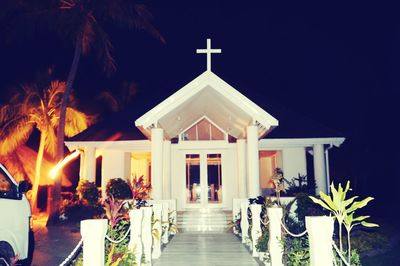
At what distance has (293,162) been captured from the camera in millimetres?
17312

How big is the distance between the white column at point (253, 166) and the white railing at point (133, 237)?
102 inches

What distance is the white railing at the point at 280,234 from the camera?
481cm

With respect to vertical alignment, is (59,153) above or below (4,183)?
above

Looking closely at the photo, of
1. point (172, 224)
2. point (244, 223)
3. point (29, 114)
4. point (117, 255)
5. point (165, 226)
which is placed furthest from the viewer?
point (29, 114)

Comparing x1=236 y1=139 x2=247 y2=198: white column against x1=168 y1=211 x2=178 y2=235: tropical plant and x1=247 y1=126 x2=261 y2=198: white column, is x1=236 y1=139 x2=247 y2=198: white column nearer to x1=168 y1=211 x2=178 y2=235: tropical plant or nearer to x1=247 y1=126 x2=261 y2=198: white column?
x1=247 y1=126 x2=261 y2=198: white column

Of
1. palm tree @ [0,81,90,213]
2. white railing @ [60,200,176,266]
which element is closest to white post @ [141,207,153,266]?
white railing @ [60,200,176,266]

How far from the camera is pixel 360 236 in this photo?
1116cm

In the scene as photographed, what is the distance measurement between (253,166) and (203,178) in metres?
3.91

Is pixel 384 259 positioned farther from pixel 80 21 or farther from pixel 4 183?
pixel 80 21

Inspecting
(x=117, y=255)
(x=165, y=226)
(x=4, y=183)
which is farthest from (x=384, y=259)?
(x=4, y=183)

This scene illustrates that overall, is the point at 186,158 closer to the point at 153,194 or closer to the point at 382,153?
the point at 153,194

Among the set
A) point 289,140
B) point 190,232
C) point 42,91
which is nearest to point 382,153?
point 289,140

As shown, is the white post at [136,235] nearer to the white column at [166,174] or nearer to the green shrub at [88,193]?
the white column at [166,174]

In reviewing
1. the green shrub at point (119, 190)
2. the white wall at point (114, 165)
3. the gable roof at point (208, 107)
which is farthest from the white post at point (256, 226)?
the white wall at point (114, 165)
